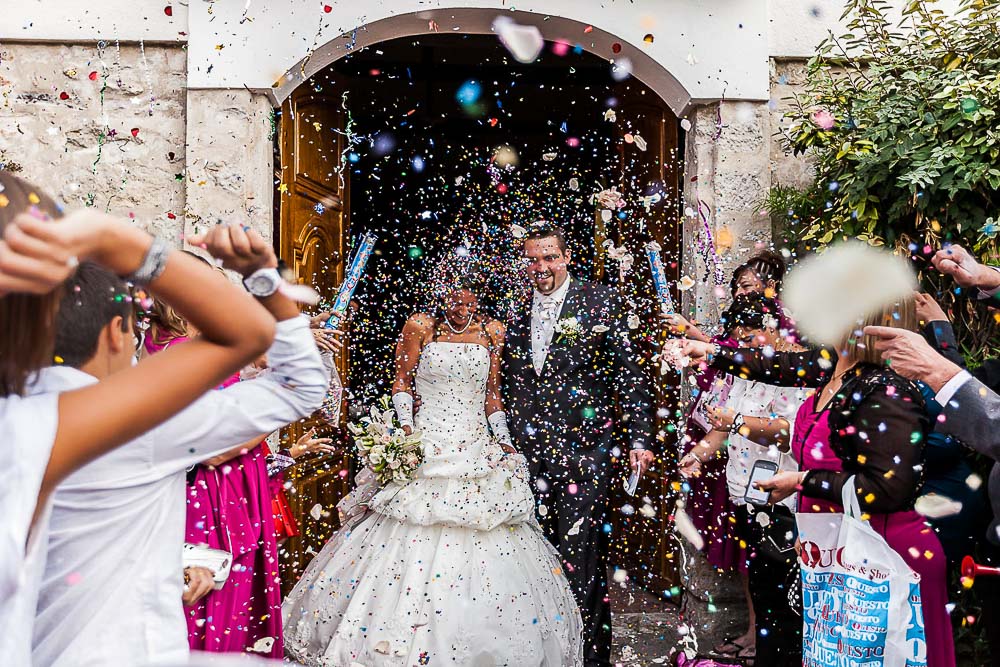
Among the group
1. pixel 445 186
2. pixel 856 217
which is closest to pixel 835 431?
pixel 856 217

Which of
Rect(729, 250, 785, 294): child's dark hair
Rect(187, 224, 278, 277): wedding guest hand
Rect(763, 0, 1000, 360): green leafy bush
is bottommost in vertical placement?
Rect(187, 224, 278, 277): wedding guest hand

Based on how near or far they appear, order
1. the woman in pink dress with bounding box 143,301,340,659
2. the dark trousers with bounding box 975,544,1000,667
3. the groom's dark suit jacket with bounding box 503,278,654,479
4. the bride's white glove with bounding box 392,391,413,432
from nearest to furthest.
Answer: the woman in pink dress with bounding box 143,301,340,659 → the dark trousers with bounding box 975,544,1000,667 → the groom's dark suit jacket with bounding box 503,278,654,479 → the bride's white glove with bounding box 392,391,413,432

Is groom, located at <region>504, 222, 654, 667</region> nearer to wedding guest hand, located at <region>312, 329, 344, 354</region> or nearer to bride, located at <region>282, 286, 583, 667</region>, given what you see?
bride, located at <region>282, 286, 583, 667</region>

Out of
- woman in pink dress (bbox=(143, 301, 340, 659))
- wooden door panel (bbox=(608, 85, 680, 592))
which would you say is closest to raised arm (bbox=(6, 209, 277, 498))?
woman in pink dress (bbox=(143, 301, 340, 659))

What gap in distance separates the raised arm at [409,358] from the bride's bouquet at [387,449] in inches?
8.0

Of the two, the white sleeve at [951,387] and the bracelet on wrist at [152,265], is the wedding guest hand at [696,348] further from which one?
the bracelet on wrist at [152,265]

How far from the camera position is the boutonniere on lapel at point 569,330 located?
14.1 ft

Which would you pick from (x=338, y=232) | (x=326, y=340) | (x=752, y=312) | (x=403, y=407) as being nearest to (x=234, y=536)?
(x=326, y=340)

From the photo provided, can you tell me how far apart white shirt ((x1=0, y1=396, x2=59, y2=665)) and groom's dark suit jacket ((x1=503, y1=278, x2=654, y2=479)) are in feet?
10.1

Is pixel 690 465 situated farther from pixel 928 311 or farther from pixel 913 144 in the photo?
pixel 913 144

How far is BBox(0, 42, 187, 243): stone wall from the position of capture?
14.9 ft

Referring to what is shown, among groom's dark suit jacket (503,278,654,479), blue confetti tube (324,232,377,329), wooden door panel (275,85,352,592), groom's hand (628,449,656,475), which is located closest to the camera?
groom's hand (628,449,656,475)

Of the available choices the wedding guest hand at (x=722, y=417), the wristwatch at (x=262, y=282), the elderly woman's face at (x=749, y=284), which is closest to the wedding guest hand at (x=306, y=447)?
the wedding guest hand at (x=722, y=417)

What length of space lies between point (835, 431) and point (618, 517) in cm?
377
